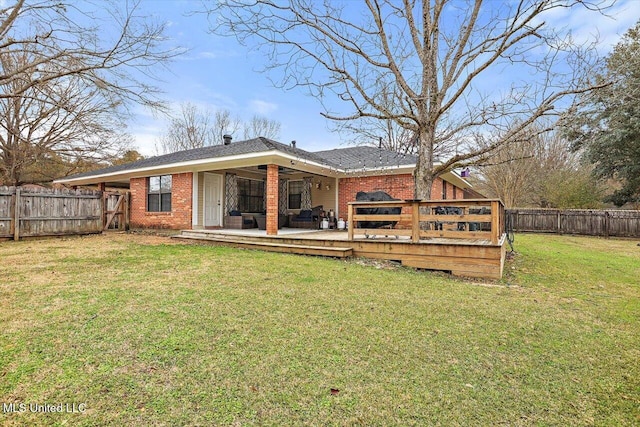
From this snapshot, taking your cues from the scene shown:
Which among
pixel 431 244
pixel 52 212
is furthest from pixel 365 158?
pixel 52 212

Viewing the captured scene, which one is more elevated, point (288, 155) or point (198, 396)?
point (288, 155)

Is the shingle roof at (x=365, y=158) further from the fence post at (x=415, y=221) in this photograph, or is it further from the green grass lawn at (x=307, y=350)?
the green grass lawn at (x=307, y=350)

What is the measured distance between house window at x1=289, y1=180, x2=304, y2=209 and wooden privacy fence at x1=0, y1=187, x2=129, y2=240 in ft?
23.1

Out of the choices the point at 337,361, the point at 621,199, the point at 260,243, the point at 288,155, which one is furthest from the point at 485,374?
the point at 621,199

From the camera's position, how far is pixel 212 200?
1216 centimetres

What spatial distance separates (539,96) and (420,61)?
300cm

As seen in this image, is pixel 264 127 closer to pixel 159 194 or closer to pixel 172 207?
pixel 159 194

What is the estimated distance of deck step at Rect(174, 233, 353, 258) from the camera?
722 centimetres

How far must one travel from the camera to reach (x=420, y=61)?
334 inches

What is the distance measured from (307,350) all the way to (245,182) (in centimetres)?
1120

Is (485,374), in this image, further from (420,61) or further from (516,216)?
(516,216)

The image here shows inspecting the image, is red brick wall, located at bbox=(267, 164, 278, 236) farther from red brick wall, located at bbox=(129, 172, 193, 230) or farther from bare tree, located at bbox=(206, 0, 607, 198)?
red brick wall, located at bbox=(129, 172, 193, 230)

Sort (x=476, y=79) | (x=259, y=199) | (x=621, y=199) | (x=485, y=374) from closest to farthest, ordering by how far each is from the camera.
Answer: (x=485, y=374)
(x=476, y=79)
(x=259, y=199)
(x=621, y=199)

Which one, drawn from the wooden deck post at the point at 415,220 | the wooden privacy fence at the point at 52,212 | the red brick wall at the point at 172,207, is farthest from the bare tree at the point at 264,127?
the wooden deck post at the point at 415,220
